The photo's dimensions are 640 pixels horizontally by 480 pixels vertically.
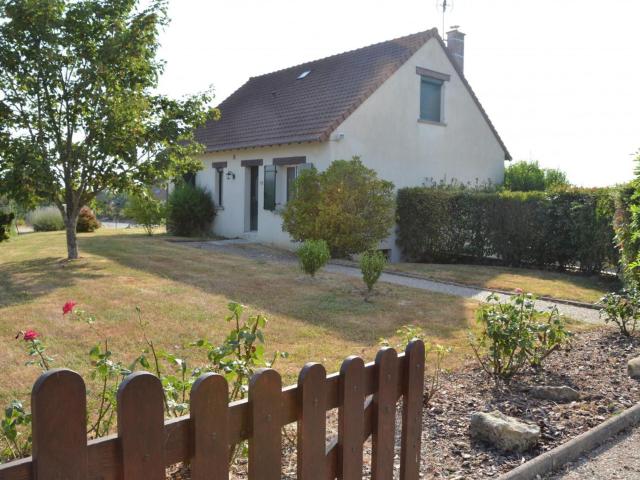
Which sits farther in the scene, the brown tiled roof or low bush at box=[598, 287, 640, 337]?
the brown tiled roof

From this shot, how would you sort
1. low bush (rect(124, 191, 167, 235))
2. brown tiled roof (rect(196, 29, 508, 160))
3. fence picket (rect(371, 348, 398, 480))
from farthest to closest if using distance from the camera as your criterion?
low bush (rect(124, 191, 167, 235)) < brown tiled roof (rect(196, 29, 508, 160)) < fence picket (rect(371, 348, 398, 480))

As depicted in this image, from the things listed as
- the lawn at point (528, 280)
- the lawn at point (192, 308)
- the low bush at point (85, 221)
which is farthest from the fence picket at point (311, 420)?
the low bush at point (85, 221)

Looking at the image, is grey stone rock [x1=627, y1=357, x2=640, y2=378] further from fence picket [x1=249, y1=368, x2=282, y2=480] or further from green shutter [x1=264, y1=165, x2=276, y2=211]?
green shutter [x1=264, y1=165, x2=276, y2=211]

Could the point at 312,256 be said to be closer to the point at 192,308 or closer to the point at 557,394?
the point at 192,308

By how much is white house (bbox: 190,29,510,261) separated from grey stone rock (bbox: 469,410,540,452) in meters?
12.0

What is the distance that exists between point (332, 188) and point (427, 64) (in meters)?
6.46

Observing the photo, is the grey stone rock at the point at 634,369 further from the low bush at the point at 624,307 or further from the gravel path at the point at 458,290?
the gravel path at the point at 458,290

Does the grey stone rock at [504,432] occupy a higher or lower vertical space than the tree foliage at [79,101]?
lower

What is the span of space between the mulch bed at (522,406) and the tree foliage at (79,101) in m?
8.87

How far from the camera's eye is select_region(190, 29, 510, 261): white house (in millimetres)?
16203

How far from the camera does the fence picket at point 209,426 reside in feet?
5.71

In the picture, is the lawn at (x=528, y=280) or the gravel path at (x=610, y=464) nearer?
the gravel path at (x=610, y=464)

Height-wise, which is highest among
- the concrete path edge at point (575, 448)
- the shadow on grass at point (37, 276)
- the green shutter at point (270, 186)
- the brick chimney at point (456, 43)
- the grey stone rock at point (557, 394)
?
the brick chimney at point (456, 43)

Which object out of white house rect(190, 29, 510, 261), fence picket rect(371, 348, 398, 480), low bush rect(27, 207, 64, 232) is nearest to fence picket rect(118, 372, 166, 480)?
fence picket rect(371, 348, 398, 480)
